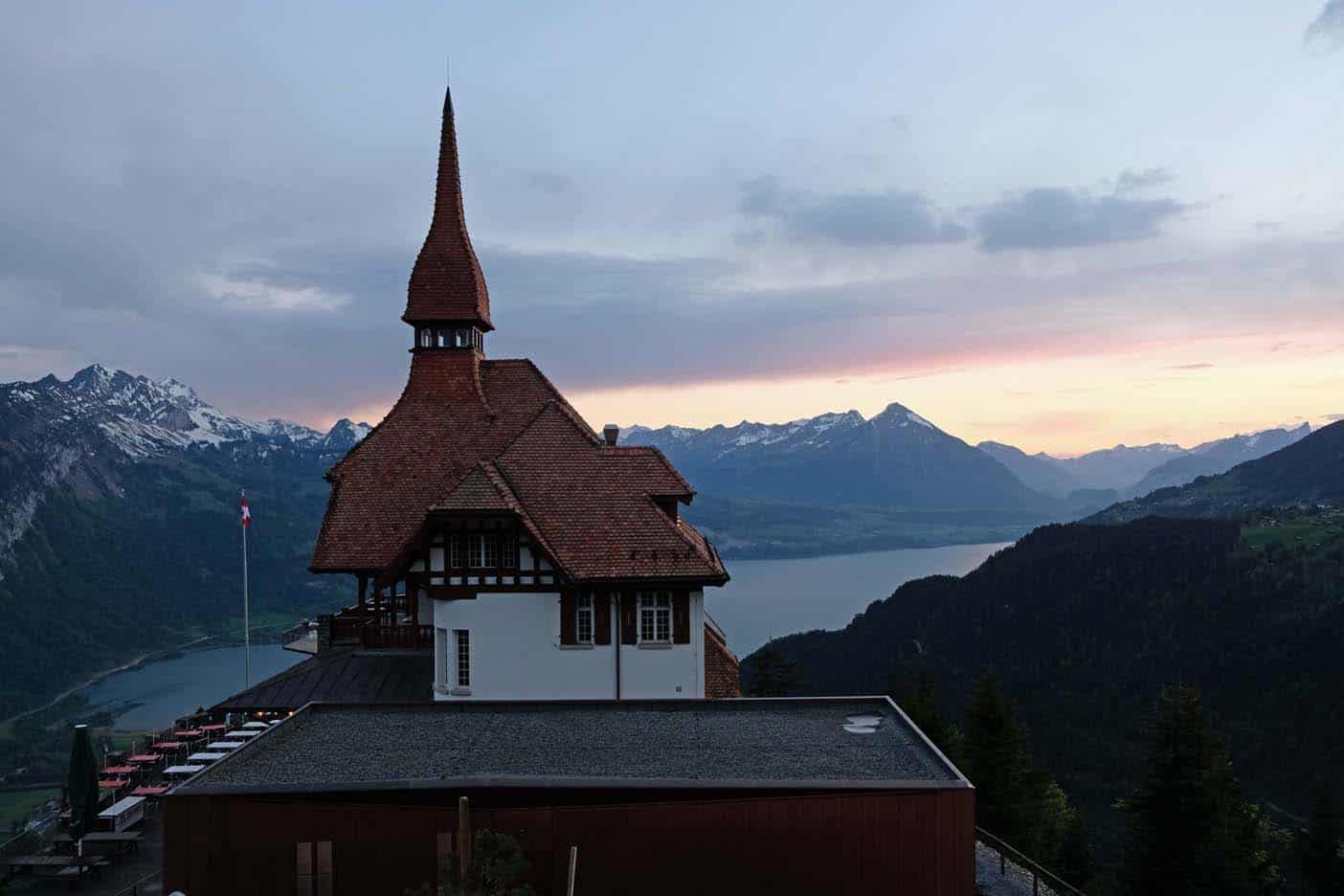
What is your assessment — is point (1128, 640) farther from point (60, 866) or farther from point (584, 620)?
point (60, 866)

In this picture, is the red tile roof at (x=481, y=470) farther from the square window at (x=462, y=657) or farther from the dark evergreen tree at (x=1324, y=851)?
the dark evergreen tree at (x=1324, y=851)

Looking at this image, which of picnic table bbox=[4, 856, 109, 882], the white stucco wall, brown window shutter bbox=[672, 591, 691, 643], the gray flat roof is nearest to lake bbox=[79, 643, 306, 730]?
the white stucco wall

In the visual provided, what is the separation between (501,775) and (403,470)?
715 inches

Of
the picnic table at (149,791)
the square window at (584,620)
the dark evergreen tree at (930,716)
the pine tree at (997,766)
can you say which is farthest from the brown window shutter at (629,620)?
the dark evergreen tree at (930,716)

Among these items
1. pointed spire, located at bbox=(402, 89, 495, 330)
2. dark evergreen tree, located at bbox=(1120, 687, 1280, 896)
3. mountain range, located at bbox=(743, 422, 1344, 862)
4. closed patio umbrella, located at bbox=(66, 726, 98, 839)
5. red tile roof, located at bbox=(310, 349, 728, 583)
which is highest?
pointed spire, located at bbox=(402, 89, 495, 330)

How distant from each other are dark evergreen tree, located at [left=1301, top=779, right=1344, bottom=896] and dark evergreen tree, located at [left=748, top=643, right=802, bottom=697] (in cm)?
2283

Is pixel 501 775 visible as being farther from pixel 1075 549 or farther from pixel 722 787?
pixel 1075 549

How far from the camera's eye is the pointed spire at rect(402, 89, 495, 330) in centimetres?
3400

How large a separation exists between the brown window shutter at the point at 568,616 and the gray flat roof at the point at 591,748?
22.2 ft

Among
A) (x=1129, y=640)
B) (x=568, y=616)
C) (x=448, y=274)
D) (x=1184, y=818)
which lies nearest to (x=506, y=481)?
(x=568, y=616)

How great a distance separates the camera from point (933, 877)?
14.7 meters

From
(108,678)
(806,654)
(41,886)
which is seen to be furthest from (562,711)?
(108,678)

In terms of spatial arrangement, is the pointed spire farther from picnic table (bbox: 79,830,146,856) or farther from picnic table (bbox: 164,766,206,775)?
picnic table (bbox: 79,830,146,856)

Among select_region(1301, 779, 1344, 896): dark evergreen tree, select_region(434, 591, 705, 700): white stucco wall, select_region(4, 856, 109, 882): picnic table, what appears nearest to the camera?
select_region(4, 856, 109, 882): picnic table
